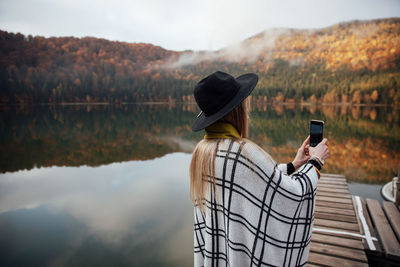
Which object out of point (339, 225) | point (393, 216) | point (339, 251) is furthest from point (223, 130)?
point (393, 216)

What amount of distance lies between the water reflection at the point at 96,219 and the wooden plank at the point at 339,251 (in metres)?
2.94

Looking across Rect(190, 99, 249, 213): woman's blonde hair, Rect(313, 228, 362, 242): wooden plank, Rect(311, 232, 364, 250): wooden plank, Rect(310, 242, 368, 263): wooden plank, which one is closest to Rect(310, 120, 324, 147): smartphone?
Rect(190, 99, 249, 213): woman's blonde hair

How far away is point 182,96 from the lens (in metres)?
92.2

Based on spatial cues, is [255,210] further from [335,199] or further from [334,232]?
[335,199]

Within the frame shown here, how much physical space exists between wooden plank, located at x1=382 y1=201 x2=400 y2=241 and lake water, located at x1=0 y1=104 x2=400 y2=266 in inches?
148

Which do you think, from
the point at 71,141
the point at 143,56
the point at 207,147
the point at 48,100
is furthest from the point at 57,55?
the point at 207,147

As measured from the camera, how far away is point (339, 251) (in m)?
3.21

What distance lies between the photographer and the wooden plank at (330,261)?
2.96 meters

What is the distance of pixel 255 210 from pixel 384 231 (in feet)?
12.3

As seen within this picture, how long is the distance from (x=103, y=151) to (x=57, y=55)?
141119mm

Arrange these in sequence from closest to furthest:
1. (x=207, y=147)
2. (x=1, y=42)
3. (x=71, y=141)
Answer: (x=207, y=147), (x=71, y=141), (x=1, y=42)

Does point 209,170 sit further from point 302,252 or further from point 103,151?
point 103,151

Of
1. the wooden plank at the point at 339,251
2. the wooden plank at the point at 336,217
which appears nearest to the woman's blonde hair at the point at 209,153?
the wooden plank at the point at 339,251

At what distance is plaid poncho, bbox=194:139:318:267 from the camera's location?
1252mm
